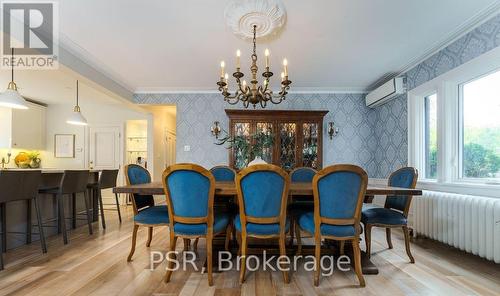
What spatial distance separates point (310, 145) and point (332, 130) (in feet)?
1.84

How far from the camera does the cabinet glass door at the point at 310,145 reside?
4.43 metres

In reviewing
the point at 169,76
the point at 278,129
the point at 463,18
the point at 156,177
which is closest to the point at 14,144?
the point at 156,177

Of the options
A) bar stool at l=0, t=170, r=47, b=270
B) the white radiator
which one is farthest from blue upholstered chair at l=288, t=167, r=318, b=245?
bar stool at l=0, t=170, r=47, b=270

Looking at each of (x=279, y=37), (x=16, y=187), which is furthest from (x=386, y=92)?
(x=16, y=187)

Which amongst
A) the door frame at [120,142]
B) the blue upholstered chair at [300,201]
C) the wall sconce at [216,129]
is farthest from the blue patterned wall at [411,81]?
the door frame at [120,142]

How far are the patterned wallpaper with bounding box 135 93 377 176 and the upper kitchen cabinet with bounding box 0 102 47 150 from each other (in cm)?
289

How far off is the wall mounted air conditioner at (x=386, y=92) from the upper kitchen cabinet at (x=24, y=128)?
6.65 metres

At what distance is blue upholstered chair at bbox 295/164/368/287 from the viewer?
1.82 meters

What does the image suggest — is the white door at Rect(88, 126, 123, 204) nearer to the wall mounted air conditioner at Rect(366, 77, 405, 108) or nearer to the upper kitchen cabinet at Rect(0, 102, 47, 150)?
the upper kitchen cabinet at Rect(0, 102, 47, 150)

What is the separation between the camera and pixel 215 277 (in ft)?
6.63

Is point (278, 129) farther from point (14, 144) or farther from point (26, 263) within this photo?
point (14, 144)

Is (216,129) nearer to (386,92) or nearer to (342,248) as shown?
(386,92)

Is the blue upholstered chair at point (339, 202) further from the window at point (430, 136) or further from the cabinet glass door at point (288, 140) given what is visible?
the cabinet glass door at point (288, 140)

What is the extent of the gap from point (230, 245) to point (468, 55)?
309 cm
